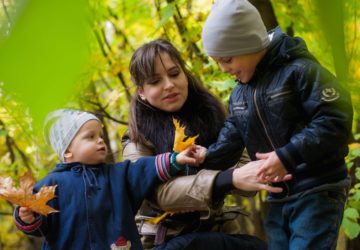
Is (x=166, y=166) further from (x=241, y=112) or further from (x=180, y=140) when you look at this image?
(x=241, y=112)

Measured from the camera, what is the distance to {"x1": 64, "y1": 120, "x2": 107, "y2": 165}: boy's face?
75.2 inches

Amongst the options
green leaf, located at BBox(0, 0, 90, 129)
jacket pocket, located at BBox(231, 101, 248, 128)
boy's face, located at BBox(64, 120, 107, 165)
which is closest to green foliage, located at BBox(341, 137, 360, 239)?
jacket pocket, located at BBox(231, 101, 248, 128)

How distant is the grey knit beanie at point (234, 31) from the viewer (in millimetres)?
1515

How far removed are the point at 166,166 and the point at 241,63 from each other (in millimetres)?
487

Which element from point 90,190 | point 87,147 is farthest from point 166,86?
point 90,190

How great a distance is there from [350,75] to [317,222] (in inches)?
50.9

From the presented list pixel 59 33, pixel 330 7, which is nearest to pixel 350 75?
pixel 330 7

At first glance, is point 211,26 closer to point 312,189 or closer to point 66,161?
point 312,189

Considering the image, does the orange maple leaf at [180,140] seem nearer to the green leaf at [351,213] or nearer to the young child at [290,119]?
the young child at [290,119]

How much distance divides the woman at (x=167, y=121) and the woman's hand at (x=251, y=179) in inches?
8.1

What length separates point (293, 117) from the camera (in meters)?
1.55

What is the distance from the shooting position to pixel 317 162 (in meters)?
1.54

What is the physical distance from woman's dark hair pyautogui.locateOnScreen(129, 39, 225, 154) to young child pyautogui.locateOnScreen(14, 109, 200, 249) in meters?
0.14

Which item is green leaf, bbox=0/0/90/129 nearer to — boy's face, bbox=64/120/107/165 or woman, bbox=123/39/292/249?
woman, bbox=123/39/292/249
